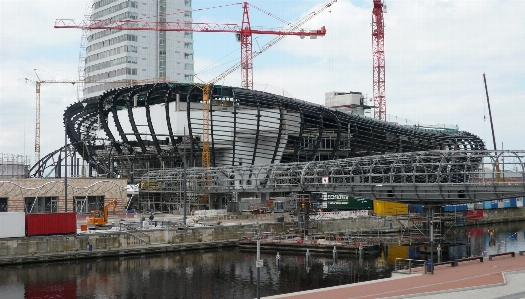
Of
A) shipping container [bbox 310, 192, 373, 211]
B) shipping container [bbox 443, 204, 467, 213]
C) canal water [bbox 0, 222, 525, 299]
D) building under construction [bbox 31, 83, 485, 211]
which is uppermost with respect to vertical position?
building under construction [bbox 31, 83, 485, 211]

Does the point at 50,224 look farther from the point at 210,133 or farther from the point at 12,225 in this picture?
the point at 210,133

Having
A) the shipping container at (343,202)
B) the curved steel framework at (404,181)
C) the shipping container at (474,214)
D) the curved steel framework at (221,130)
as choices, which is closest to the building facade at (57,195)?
the curved steel framework at (404,181)

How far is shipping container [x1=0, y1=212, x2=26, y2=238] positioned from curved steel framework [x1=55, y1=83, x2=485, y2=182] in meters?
57.8

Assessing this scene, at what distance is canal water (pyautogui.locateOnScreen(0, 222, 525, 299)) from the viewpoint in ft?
169

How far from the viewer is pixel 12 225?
64438 millimetres

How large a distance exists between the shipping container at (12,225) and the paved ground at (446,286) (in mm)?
33514

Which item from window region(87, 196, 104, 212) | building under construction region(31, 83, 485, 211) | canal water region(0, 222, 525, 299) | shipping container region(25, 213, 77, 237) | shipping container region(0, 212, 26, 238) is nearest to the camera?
canal water region(0, 222, 525, 299)

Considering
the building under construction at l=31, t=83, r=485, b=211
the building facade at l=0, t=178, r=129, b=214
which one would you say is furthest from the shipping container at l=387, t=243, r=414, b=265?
the building facade at l=0, t=178, r=129, b=214

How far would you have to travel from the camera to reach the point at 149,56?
199 meters

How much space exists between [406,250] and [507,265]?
24.2m

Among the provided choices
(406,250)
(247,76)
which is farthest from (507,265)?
(247,76)

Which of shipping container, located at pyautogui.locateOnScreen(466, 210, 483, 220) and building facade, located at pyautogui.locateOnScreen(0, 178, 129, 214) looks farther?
shipping container, located at pyautogui.locateOnScreen(466, 210, 483, 220)

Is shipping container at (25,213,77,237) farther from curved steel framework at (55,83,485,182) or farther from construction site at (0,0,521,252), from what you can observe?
curved steel framework at (55,83,485,182)

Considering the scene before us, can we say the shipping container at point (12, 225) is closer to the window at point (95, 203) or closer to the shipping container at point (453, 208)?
the window at point (95, 203)
